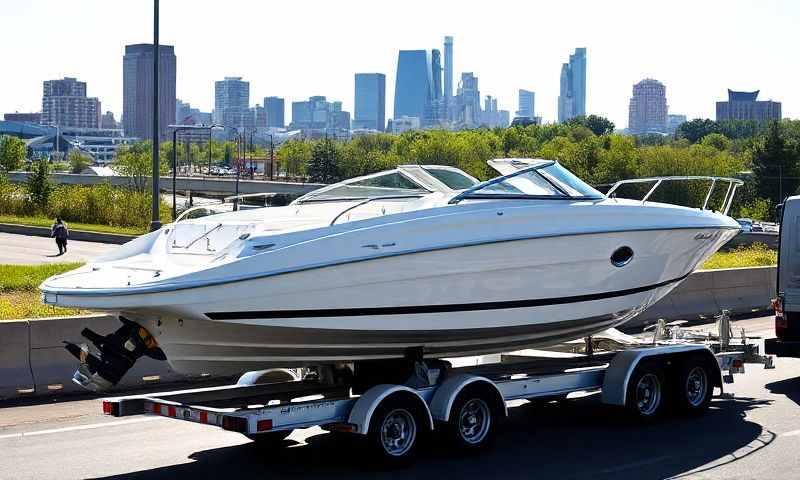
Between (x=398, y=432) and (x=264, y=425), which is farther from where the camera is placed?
(x=398, y=432)

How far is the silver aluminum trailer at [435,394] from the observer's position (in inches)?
383

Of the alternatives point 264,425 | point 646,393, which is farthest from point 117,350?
point 646,393

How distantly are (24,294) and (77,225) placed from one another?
32.1 meters

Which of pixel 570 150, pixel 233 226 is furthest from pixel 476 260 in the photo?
pixel 570 150

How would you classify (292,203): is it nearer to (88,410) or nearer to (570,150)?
(88,410)

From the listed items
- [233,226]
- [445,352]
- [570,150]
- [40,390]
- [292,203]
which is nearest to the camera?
[233,226]

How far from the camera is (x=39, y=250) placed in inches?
1620

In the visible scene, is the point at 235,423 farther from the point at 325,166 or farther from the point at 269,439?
the point at 325,166

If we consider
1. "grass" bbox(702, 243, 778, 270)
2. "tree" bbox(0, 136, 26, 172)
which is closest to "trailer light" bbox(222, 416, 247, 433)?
"grass" bbox(702, 243, 778, 270)

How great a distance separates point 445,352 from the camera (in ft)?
37.1

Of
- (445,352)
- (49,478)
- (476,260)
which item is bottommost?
(49,478)

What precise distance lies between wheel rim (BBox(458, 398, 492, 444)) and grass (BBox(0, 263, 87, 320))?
6.22 meters

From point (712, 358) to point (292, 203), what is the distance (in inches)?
189

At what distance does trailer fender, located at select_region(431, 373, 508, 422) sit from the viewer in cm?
1023
